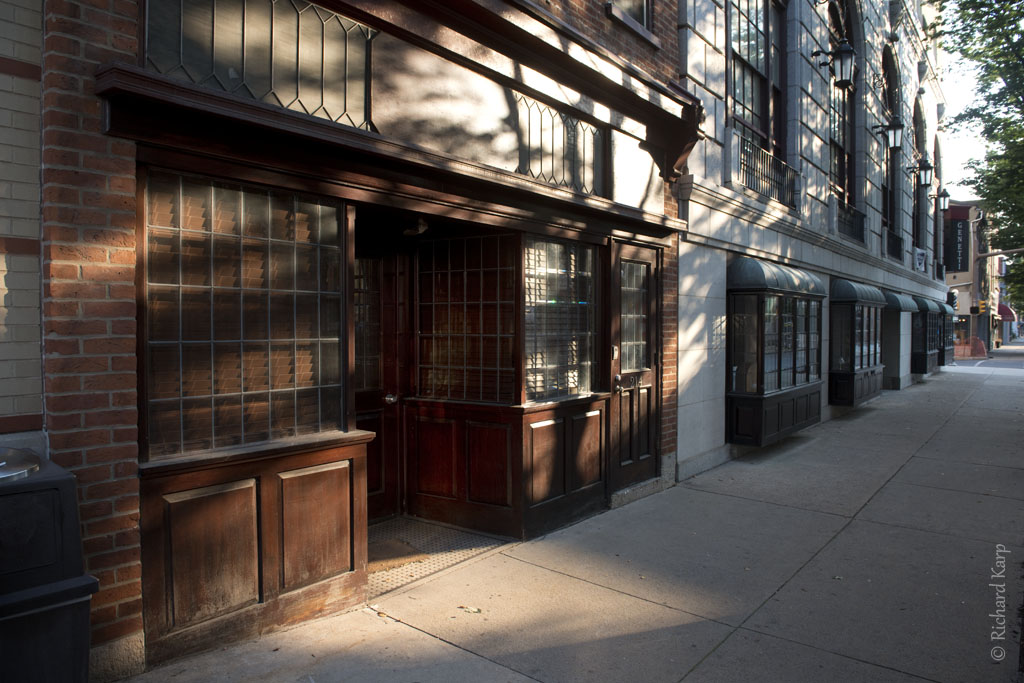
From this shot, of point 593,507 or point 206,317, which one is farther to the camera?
point 593,507

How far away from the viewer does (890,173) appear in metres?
20.0

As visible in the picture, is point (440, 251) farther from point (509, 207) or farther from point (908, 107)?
point (908, 107)

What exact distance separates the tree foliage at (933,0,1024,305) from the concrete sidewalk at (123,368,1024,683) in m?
11.9

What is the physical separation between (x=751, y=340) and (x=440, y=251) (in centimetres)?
561

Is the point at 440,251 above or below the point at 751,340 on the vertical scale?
above

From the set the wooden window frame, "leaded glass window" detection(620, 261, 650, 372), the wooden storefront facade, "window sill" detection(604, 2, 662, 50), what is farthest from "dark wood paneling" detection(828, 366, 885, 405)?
the wooden window frame

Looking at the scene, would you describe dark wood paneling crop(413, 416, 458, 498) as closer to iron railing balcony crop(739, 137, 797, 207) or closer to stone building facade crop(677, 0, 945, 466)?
stone building facade crop(677, 0, 945, 466)

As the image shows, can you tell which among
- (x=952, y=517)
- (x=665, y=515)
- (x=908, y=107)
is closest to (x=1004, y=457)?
(x=952, y=517)

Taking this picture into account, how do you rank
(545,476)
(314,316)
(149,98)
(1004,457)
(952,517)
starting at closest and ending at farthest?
(149,98) < (314,316) < (545,476) < (952,517) < (1004,457)

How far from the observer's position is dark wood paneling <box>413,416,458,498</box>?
6055mm

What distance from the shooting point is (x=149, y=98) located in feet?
10.5

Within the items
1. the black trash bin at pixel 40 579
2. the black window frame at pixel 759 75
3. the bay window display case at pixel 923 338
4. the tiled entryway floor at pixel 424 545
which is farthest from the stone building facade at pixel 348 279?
the bay window display case at pixel 923 338

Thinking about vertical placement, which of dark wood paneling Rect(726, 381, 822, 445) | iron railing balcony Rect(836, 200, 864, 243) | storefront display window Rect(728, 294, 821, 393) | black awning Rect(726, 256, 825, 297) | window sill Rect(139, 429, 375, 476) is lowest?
dark wood paneling Rect(726, 381, 822, 445)

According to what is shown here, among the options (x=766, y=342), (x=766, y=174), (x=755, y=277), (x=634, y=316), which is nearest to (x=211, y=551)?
(x=634, y=316)
